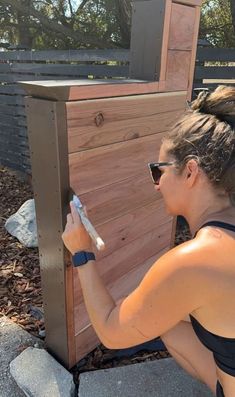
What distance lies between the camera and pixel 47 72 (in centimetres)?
470

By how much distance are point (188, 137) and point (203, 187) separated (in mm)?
166

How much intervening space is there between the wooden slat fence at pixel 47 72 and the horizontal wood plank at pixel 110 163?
194cm

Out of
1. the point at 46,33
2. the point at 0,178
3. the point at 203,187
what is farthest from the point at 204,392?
the point at 46,33

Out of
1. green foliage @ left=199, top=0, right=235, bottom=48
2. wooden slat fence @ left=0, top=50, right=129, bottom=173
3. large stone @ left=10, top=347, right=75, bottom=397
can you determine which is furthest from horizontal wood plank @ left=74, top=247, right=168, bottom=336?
green foliage @ left=199, top=0, right=235, bottom=48

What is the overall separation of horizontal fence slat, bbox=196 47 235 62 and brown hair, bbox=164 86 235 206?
2767 mm

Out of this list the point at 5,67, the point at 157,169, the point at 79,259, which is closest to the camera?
the point at 157,169

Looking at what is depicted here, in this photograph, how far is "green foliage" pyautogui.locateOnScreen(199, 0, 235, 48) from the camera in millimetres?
6008

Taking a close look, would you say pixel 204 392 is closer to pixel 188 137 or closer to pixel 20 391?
pixel 20 391

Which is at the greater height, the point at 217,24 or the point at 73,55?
the point at 217,24

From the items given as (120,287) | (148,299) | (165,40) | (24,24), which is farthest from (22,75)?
(148,299)

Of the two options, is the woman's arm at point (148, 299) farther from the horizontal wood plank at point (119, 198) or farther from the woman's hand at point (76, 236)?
the horizontal wood plank at point (119, 198)

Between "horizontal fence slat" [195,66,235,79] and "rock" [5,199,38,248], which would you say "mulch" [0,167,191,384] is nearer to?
"rock" [5,199,38,248]

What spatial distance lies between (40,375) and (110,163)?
110 centimetres

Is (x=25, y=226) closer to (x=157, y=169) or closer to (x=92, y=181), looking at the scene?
(x=92, y=181)
